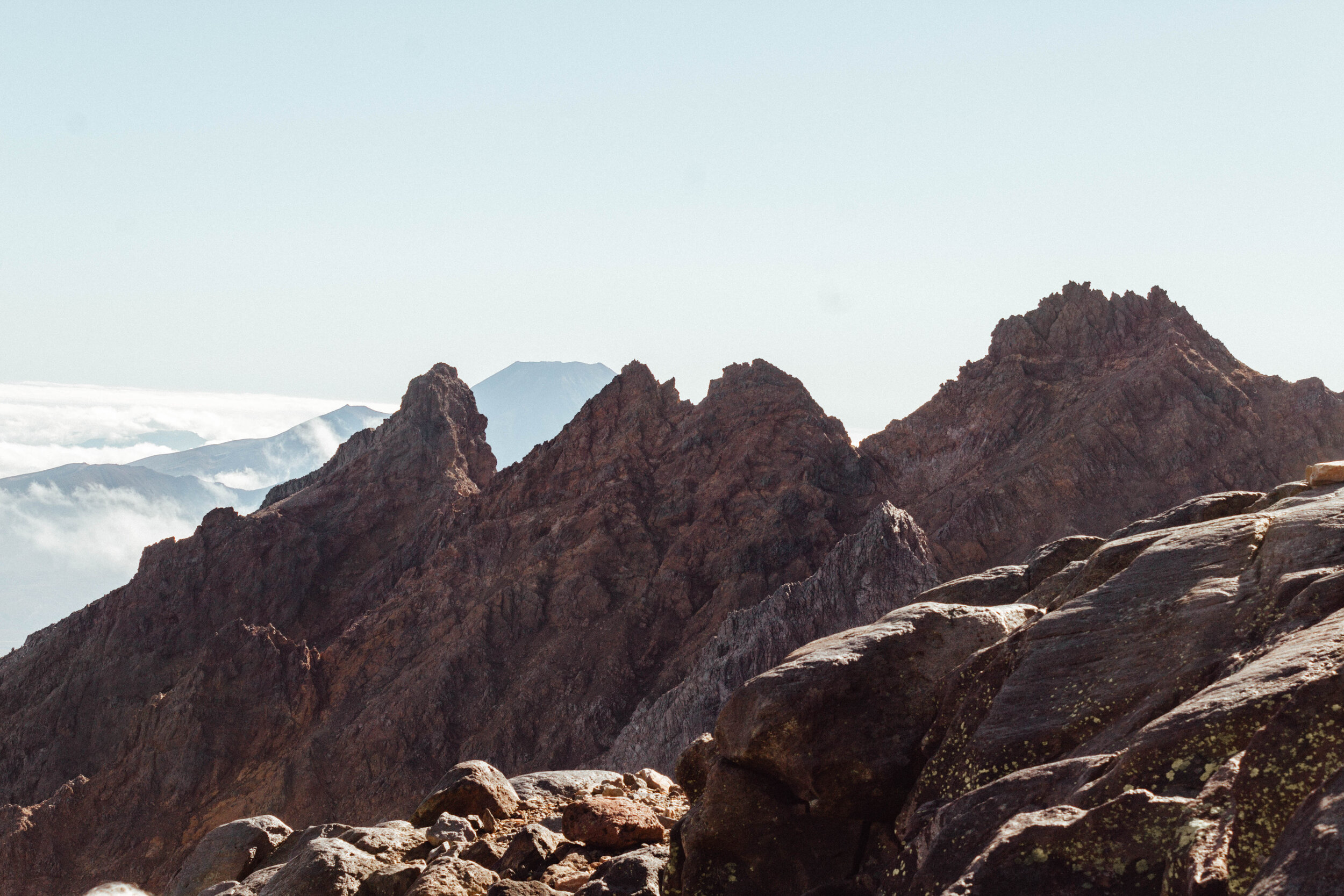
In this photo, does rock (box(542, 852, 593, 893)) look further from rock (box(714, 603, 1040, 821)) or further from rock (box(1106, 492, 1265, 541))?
rock (box(1106, 492, 1265, 541))

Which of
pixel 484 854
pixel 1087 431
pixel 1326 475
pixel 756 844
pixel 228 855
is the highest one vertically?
pixel 1087 431

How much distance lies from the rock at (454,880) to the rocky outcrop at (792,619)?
163ft

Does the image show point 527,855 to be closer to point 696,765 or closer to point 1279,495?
point 696,765

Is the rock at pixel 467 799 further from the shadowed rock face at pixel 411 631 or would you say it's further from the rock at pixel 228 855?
the shadowed rock face at pixel 411 631

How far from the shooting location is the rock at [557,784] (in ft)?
98.4

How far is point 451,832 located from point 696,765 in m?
6.28

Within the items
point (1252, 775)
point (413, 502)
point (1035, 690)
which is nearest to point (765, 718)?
point (1035, 690)

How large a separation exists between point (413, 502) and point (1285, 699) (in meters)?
109

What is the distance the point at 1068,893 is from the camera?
37.3 feet

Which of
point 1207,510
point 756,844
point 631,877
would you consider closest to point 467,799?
point 631,877

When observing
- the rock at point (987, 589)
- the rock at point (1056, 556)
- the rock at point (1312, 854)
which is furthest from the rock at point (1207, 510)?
the rock at point (1312, 854)

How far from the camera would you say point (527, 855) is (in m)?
21.3

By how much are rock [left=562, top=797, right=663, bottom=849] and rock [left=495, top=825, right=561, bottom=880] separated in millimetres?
580

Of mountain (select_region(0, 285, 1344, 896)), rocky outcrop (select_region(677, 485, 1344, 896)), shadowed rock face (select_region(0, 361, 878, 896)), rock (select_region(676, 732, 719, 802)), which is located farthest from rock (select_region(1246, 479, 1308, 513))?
shadowed rock face (select_region(0, 361, 878, 896))
